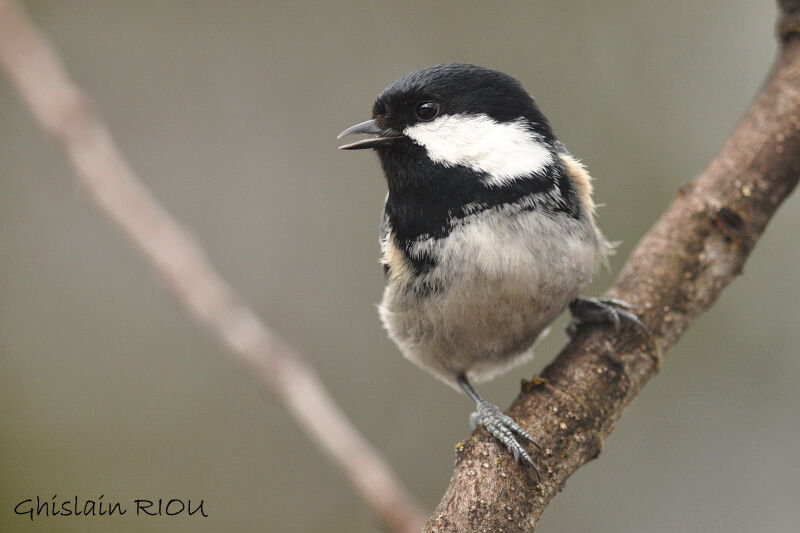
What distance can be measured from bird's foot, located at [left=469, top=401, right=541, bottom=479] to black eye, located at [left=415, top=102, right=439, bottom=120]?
3.17 feet

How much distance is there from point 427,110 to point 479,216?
42 cm

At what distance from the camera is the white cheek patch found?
93.7 inches

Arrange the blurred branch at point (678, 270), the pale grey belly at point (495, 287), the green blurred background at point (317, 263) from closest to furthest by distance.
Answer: the blurred branch at point (678, 270)
the pale grey belly at point (495, 287)
the green blurred background at point (317, 263)

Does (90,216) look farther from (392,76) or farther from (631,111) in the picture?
(631,111)

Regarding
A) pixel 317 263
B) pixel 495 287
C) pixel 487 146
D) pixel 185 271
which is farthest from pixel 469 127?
pixel 317 263

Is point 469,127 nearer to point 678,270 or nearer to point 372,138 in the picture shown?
point 372,138

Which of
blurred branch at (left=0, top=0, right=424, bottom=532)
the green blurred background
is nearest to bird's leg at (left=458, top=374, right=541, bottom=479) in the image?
blurred branch at (left=0, top=0, right=424, bottom=532)

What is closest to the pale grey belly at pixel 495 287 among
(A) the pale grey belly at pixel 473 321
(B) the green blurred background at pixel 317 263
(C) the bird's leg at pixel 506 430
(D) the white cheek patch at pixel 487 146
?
(A) the pale grey belly at pixel 473 321

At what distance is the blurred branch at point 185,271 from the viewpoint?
7.70ft

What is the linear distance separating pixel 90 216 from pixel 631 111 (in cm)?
397

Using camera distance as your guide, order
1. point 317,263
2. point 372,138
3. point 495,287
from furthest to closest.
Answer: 1. point 317,263
2. point 372,138
3. point 495,287

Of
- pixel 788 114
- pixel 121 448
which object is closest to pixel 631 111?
pixel 788 114

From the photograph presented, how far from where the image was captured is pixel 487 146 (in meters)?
2.40

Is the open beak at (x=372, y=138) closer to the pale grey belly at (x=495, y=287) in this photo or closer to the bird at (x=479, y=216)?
the bird at (x=479, y=216)
